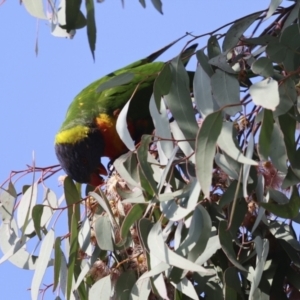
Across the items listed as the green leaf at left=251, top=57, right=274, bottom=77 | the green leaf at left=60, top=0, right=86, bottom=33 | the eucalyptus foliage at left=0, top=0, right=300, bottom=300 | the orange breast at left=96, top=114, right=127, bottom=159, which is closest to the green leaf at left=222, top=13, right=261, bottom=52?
the eucalyptus foliage at left=0, top=0, right=300, bottom=300

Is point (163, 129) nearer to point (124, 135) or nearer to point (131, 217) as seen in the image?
point (124, 135)

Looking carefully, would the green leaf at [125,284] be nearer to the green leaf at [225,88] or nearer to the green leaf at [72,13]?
the green leaf at [225,88]

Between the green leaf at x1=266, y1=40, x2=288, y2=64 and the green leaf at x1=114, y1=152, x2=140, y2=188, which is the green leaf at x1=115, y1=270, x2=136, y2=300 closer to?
the green leaf at x1=114, y1=152, x2=140, y2=188

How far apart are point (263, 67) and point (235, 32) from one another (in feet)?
0.64

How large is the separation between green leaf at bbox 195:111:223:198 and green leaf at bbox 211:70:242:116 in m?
0.09

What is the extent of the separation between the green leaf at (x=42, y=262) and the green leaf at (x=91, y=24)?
1.48 feet

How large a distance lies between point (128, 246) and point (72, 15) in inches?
22.0

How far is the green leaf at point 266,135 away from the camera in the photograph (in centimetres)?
130

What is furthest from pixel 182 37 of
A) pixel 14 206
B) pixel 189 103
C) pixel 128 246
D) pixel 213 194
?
pixel 14 206

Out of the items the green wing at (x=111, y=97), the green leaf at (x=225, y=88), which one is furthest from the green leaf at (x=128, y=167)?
the green wing at (x=111, y=97)

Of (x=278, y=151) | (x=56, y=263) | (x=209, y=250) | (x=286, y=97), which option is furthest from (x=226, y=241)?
(x=56, y=263)

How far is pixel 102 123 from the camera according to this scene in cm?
245

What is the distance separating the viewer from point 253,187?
1.42 m

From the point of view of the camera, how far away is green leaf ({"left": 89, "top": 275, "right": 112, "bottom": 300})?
1.56 m
